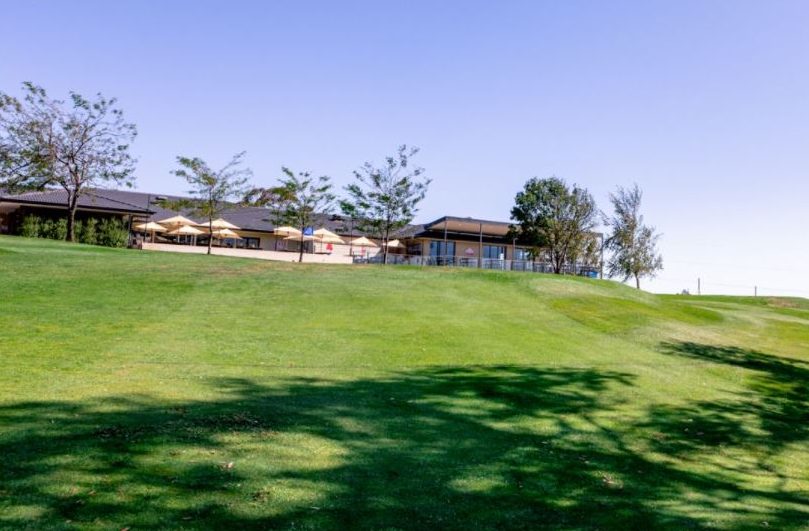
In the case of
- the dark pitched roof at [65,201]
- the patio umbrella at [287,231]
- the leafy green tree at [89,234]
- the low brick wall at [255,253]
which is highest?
the dark pitched roof at [65,201]

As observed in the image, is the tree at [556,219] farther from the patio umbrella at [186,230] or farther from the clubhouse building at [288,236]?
the patio umbrella at [186,230]

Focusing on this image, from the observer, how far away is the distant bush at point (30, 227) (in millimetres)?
36031

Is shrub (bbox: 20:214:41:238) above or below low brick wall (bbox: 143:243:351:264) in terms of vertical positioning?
above

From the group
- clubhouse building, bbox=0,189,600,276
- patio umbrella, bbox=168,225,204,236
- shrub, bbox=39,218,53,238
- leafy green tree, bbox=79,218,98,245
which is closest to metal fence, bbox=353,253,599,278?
clubhouse building, bbox=0,189,600,276

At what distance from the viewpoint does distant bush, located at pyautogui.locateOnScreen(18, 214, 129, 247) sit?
119ft

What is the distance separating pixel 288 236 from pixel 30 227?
1827 cm

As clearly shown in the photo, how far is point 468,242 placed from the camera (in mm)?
52688

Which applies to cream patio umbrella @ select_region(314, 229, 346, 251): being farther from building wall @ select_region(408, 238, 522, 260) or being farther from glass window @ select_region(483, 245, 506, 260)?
glass window @ select_region(483, 245, 506, 260)

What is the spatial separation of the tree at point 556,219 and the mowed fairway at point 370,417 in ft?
100

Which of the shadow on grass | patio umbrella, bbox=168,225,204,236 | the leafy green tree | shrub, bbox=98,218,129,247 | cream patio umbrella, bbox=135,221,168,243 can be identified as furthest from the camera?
cream patio umbrella, bbox=135,221,168,243

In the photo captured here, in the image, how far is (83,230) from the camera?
37.5m

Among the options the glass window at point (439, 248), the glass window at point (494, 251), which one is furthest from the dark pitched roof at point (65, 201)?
the glass window at point (494, 251)

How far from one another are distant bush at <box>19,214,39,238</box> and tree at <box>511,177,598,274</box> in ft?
115

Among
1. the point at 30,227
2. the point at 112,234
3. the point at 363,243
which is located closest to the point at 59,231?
the point at 30,227
